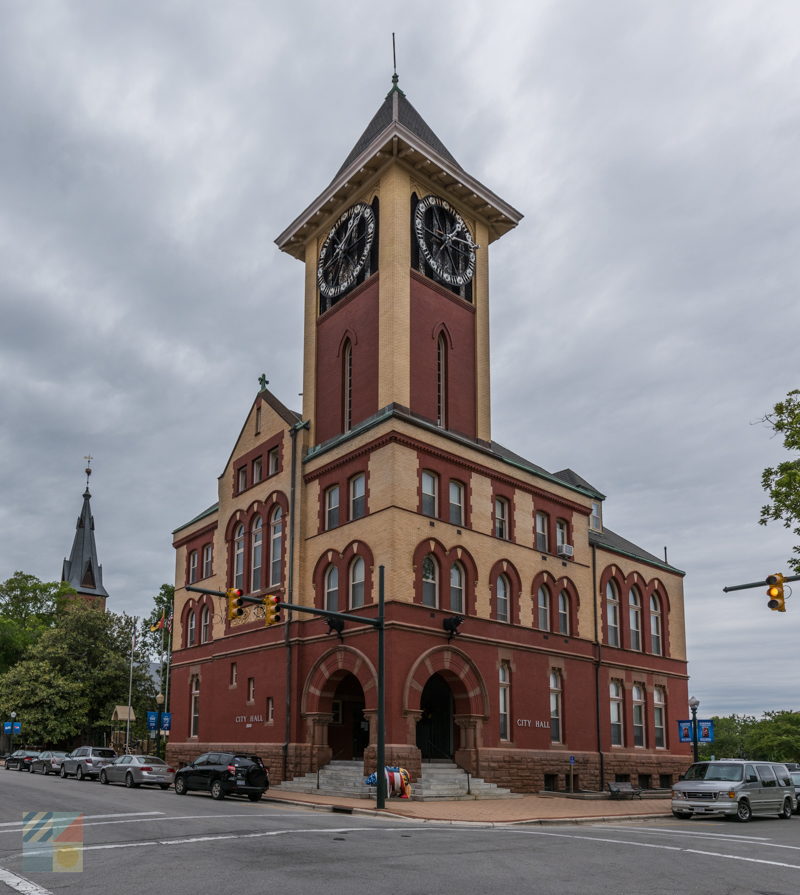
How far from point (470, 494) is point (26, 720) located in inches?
1611

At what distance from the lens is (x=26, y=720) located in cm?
6100

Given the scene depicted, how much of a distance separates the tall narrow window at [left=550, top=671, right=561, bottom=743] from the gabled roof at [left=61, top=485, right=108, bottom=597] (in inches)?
3038

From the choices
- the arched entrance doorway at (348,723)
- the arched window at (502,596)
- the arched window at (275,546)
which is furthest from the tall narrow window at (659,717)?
the arched window at (275,546)

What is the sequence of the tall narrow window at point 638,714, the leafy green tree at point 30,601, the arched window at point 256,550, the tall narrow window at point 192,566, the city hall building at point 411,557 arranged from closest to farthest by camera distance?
1. the city hall building at point 411,557
2. the arched window at point 256,550
3. the tall narrow window at point 638,714
4. the tall narrow window at point 192,566
5. the leafy green tree at point 30,601

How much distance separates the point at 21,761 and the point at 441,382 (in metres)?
32.6

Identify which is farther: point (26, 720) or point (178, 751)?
point (26, 720)

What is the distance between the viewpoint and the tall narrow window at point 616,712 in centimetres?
4091

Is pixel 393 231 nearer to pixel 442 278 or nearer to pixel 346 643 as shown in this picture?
pixel 442 278

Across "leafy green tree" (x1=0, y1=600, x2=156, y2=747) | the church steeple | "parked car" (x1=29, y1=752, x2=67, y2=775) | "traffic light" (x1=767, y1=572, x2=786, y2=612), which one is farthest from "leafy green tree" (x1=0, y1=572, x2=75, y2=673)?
"traffic light" (x1=767, y1=572, x2=786, y2=612)

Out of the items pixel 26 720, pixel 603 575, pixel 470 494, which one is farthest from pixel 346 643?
pixel 26 720

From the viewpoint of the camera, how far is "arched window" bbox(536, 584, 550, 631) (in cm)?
3834

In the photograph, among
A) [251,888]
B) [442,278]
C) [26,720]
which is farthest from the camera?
[26,720]

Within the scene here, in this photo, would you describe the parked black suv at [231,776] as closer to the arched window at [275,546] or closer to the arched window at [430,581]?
the arched window at [430,581]

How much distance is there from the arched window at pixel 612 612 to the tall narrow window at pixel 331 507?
14.9 metres
